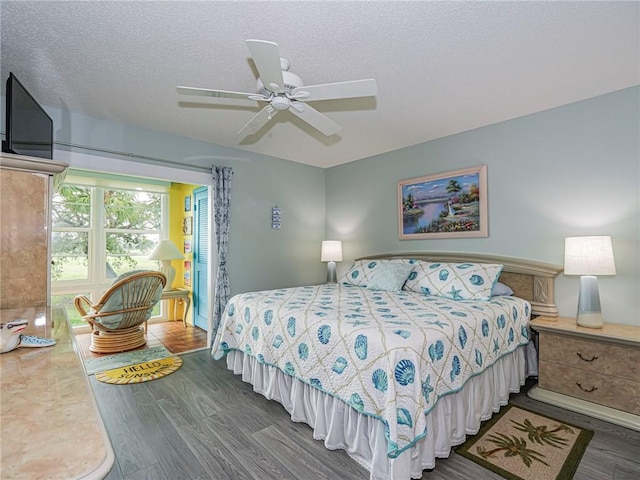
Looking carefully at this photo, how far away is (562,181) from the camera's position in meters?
3.04

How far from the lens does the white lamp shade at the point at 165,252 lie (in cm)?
503

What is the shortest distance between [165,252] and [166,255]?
0.17 feet

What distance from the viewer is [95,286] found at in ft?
16.6

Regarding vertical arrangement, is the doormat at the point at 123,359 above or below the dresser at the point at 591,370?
Result: below

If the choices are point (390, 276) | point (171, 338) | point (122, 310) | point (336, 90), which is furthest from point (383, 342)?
point (171, 338)

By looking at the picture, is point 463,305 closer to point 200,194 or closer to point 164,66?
point 164,66

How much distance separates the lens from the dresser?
234 cm

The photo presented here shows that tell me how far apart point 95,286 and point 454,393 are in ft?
17.5

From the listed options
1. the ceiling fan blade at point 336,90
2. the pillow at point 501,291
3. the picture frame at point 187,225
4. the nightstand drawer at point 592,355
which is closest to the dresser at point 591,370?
the nightstand drawer at point 592,355

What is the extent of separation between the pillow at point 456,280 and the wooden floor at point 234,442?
0.96m

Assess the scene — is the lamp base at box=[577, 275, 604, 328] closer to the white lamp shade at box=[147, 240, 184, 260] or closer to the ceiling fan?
the ceiling fan

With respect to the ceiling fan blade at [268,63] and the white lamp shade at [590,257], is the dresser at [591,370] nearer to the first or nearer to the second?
the white lamp shade at [590,257]

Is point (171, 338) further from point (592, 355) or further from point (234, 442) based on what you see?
point (592, 355)

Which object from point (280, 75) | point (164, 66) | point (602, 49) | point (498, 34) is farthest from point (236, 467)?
point (602, 49)
